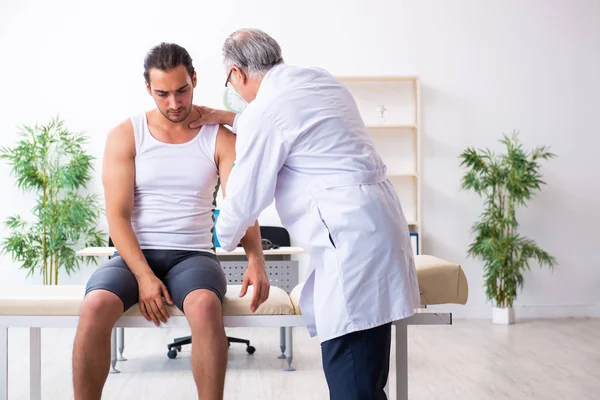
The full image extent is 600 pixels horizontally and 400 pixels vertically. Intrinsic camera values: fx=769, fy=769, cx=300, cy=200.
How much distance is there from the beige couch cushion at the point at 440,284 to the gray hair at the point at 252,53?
711mm

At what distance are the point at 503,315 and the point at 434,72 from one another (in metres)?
1.85

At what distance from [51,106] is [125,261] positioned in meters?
3.92

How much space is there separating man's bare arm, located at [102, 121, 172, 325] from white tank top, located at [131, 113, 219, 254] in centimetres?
3

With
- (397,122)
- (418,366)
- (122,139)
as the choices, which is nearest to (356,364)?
(122,139)

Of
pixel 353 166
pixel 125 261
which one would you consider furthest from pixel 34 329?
pixel 353 166

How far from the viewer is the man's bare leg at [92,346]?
193 centimetres

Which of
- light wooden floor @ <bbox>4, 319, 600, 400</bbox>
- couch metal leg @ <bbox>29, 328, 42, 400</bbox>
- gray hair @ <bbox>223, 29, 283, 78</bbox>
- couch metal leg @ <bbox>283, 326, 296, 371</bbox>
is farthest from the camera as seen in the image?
couch metal leg @ <bbox>283, 326, 296, 371</bbox>

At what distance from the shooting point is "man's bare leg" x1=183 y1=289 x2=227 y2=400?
1927 millimetres

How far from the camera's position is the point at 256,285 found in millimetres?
2105

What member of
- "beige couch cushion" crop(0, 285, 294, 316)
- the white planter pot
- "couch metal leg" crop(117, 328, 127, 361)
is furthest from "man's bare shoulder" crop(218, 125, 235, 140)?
the white planter pot

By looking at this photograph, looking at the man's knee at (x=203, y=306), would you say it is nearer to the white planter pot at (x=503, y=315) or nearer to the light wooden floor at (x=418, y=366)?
the light wooden floor at (x=418, y=366)

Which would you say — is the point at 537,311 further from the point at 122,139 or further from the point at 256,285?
the point at 122,139

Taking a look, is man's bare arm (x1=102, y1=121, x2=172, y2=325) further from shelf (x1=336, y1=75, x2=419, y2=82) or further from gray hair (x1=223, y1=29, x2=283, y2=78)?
shelf (x1=336, y1=75, x2=419, y2=82)

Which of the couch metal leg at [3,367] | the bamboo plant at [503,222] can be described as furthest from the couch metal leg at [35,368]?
the bamboo plant at [503,222]
